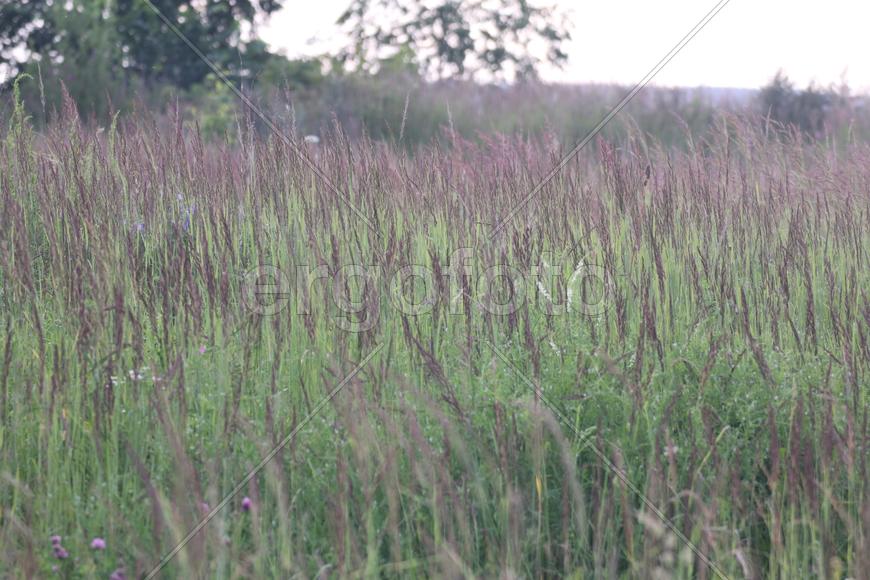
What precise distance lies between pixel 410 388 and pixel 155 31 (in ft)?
44.1

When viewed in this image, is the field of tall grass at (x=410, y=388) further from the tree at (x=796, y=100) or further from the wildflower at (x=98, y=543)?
the tree at (x=796, y=100)

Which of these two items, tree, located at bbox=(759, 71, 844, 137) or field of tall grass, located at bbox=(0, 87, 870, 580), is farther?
tree, located at bbox=(759, 71, 844, 137)

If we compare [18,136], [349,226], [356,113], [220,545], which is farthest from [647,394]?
[356,113]

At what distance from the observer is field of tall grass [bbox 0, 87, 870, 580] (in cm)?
174

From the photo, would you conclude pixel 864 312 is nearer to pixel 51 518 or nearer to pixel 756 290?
pixel 756 290

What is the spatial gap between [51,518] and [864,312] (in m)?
2.16

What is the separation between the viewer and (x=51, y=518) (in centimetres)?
183

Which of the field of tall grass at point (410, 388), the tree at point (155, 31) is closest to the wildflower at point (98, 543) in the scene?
the field of tall grass at point (410, 388)

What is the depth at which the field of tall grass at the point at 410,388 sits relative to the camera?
174 cm

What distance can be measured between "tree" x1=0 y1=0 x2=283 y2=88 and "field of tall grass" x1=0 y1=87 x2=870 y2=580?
33.7 ft

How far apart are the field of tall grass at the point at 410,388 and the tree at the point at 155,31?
33.7 feet

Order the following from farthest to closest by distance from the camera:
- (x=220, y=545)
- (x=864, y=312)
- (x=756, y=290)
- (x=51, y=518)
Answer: (x=756, y=290), (x=864, y=312), (x=51, y=518), (x=220, y=545)

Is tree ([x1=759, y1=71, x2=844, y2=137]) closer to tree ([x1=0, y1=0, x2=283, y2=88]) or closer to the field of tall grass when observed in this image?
tree ([x1=0, y1=0, x2=283, y2=88])

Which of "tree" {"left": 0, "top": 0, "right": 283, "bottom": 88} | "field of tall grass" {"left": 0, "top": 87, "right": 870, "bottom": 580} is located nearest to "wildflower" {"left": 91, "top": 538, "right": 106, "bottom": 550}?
"field of tall grass" {"left": 0, "top": 87, "right": 870, "bottom": 580}
